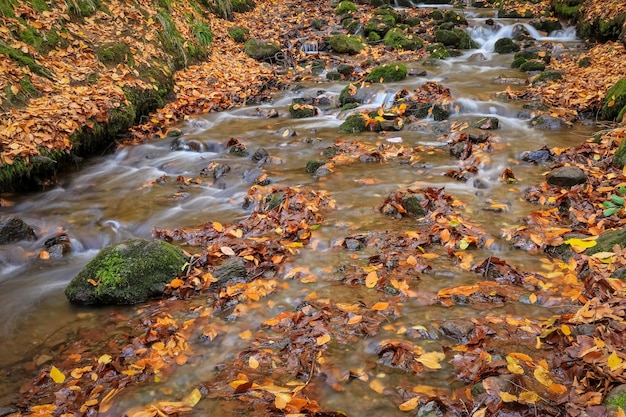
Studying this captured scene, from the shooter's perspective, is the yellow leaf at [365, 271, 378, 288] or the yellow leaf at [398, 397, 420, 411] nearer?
the yellow leaf at [398, 397, 420, 411]

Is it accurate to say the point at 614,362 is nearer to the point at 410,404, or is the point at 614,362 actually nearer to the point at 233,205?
the point at 410,404

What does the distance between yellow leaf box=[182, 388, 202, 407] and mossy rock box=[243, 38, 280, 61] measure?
1417cm

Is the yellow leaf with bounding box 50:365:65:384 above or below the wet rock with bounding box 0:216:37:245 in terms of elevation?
below

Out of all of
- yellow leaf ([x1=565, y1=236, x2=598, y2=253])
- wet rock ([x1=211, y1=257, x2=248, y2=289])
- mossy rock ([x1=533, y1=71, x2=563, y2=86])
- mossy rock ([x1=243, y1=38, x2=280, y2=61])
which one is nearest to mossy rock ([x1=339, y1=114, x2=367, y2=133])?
mossy rock ([x1=533, y1=71, x2=563, y2=86])

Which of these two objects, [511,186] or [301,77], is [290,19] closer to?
[301,77]

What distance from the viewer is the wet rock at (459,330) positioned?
372 cm

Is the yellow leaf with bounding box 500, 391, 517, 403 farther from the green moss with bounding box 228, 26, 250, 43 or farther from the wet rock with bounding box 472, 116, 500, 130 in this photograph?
the green moss with bounding box 228, 26, 250, 43

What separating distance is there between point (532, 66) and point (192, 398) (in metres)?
14.0

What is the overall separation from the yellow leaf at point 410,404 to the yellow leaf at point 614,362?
A: 1246mm

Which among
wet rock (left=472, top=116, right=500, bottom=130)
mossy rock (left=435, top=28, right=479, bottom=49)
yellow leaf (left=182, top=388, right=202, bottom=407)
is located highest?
mossy rock (left=435, top=28, right=479, bottom=49)

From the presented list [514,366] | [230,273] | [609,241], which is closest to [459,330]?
[514,366]

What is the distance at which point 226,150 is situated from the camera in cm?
979

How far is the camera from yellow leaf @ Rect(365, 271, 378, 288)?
15.4 feet

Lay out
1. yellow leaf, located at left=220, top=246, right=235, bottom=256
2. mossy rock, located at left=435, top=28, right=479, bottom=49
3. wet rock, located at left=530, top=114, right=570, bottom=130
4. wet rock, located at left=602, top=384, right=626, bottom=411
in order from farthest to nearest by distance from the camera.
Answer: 1. mossy rock, located at left=435, top=28, right=479, bottom=49
2. wet rock, located at left=530, top=114, right=570, bottom=130
3. yellow leaf, located at left=220, top=246, right=235, bottom=256
4. wet rock, located at left=602, top=384, right=626, bottom=411
